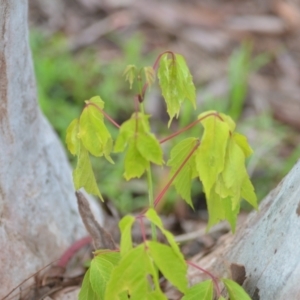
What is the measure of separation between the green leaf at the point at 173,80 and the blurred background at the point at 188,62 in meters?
Result: 1.39

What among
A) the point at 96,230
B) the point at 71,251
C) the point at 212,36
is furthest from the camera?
the point at 212,36

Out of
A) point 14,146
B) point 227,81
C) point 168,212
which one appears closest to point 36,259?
point 14,146

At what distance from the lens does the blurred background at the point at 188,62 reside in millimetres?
3020

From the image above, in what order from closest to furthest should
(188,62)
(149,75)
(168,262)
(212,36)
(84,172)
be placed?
(168,262) < (149,75) < (84,172) < (188,62) < (212,36)

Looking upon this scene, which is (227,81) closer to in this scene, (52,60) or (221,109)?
(221,109)

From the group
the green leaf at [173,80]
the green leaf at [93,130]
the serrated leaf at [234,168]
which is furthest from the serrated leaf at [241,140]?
the green leaf at [93,130]

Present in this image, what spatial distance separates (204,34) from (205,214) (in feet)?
5.49

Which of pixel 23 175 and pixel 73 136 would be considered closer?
pixel 73 136

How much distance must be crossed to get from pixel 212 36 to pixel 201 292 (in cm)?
306

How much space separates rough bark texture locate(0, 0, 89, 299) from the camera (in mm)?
1529

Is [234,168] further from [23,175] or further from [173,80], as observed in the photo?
[23,175]

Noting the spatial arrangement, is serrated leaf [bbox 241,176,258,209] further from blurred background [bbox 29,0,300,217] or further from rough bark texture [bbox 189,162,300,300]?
blurred background [bbox 29,0,300,217]

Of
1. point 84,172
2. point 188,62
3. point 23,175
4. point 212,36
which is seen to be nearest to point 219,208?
point 84,172

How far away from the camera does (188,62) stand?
154 inches
